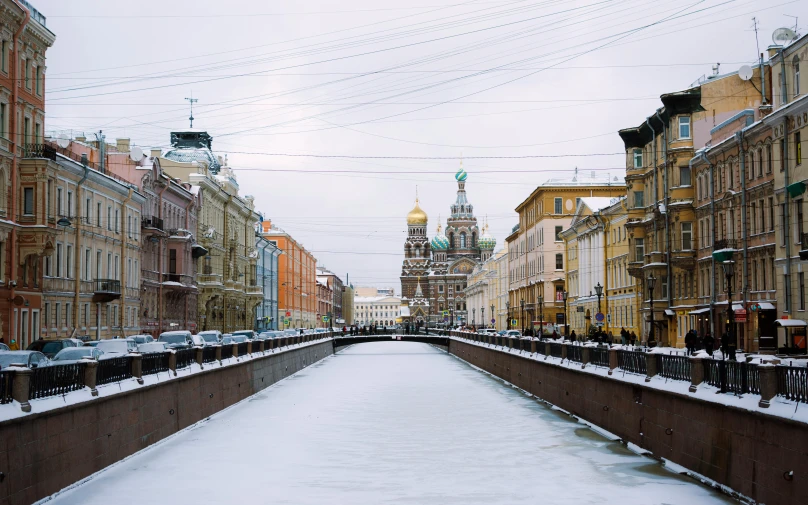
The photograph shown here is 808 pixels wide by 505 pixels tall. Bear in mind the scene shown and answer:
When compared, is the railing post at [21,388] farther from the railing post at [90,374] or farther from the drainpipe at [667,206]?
the drainpipe at [667,206]

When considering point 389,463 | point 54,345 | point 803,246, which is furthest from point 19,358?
point 803,246

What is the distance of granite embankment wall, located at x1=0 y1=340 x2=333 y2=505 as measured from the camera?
15.6 m

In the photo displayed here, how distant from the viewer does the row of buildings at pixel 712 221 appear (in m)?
42.2

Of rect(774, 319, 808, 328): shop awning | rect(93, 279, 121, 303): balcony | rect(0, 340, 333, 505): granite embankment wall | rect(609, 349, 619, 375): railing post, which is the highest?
rect(93, 279, 121, 303): balcony

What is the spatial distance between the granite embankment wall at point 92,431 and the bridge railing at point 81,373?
430 mm

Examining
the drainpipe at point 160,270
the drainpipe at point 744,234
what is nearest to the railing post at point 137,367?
the drainpipe at point 744,234

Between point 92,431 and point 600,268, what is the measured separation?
65649mm

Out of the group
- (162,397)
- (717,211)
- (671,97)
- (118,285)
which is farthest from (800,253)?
(118,285)

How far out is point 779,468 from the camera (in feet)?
49.2

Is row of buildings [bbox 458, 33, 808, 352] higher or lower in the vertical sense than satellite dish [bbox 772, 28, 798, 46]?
lower

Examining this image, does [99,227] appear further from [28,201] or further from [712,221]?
[712,221]

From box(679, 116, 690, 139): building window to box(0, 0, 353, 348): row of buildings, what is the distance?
100ft

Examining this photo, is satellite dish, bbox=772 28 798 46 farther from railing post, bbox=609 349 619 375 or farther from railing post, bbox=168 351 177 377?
railing post, bbox=168 351 177 377

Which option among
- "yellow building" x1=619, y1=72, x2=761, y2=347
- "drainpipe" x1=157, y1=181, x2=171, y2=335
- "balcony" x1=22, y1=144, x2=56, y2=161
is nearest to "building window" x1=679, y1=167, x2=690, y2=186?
"yellow building" x1=619, y1=72, x2=761, y2=347
